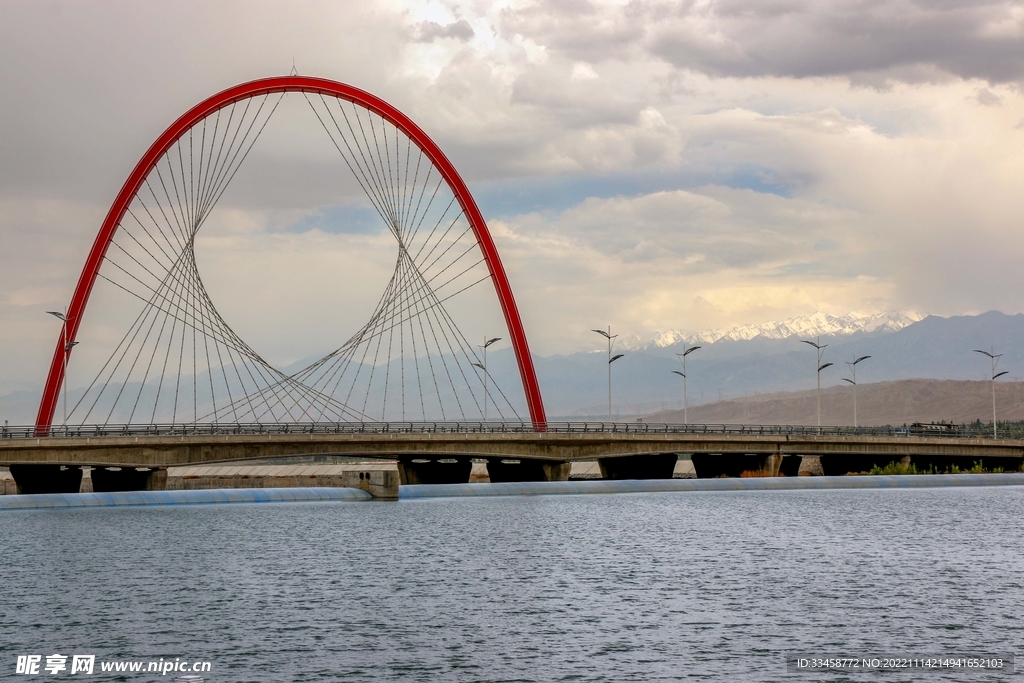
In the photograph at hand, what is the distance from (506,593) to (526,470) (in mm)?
61262

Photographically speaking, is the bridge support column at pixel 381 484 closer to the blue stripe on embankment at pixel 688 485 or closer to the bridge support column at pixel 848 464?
the blue stripe on embankment at pixel 688 485

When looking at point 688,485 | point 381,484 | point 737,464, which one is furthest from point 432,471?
point 737,464

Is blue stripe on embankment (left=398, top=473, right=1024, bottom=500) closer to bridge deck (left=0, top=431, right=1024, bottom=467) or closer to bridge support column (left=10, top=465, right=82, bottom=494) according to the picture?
bridge deck (left=0, top=431, right=1024, bottom=467)

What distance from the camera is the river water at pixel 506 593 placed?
34.8 metres

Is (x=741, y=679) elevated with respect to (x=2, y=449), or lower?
lower

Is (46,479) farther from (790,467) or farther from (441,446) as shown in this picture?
(790,467)

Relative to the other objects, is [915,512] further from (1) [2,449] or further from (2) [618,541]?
(1) [2,449]

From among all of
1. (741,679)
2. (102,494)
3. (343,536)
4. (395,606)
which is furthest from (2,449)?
(741,679)

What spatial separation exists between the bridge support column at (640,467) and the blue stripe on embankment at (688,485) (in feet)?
12.1

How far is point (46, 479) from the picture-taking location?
90.4 meters

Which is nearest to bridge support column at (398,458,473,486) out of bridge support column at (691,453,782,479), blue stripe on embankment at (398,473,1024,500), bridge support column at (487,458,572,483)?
bridge support column at (487,458,572,483)

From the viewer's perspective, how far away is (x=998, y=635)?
3712 cm

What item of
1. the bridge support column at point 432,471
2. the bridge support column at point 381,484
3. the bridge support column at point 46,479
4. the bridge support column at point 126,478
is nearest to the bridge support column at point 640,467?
the bridge support column at point 432,471

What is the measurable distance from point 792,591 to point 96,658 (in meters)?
26.1
